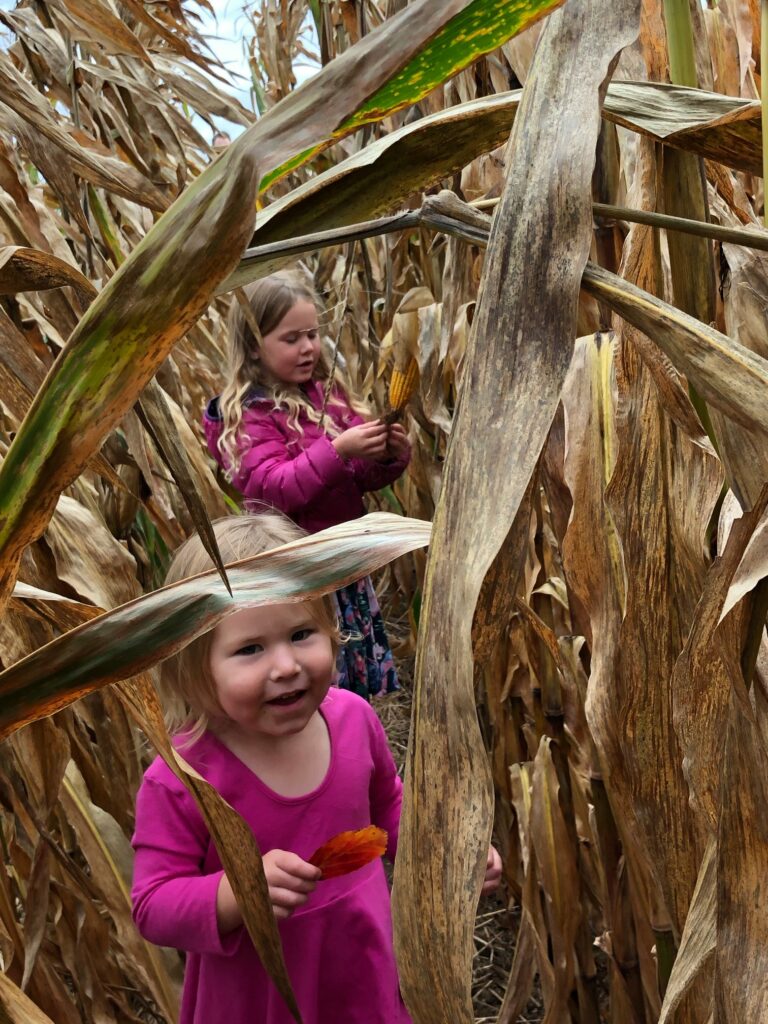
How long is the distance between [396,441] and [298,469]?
0.47ft

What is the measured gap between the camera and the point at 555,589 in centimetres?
104

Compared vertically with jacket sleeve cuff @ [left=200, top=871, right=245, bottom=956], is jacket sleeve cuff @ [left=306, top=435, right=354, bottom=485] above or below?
above

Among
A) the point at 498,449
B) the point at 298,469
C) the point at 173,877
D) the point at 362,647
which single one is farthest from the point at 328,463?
the point at 498,449

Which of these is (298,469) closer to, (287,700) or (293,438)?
(293,438)

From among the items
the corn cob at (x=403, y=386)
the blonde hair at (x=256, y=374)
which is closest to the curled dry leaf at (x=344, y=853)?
the corn cob at (x=403, y=386)

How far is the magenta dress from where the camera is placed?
0.79 metres

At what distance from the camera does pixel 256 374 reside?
1.54 metres

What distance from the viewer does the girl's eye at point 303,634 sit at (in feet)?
2.73

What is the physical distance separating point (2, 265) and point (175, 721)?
0.62 m

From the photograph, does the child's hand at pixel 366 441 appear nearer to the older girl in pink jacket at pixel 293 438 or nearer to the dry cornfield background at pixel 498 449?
the older girl in pink jacket at pixel 293 438

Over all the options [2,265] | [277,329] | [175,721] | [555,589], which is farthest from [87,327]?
[277,329]

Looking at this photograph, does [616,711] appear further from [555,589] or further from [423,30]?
[555,589]

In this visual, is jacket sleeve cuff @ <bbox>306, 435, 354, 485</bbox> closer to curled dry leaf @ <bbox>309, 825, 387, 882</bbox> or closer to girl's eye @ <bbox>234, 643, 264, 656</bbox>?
girl's eye @ <bbox>234, 643, 264, 656</bbox>

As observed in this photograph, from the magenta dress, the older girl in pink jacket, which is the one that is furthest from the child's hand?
the magenta dress
